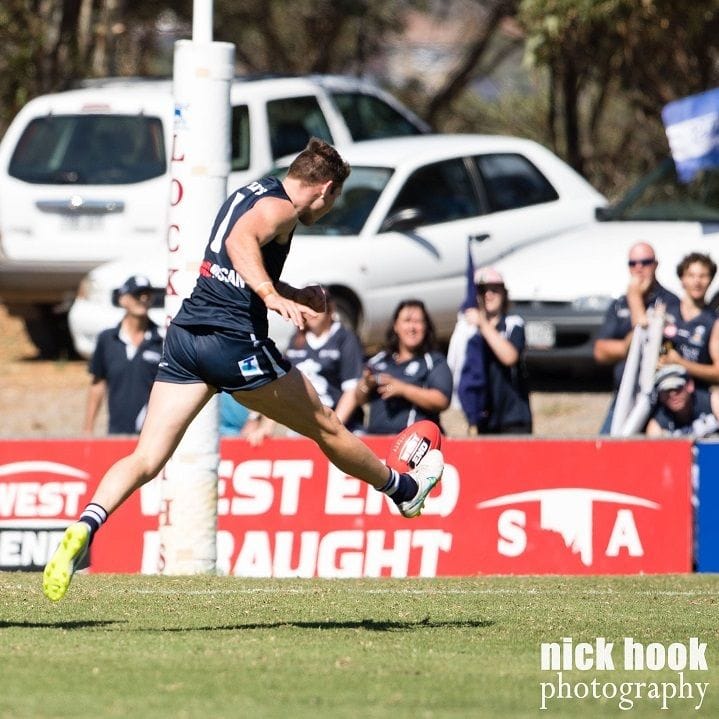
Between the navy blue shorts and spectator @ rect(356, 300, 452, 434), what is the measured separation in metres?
3.93

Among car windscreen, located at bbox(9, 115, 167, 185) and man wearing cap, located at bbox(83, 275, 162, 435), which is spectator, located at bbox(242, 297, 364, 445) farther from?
car windscreen, located at bbox(9, 115, 167, 185)

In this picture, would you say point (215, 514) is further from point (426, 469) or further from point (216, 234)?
point (216, 234)

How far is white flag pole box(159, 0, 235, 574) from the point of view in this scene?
10.3m

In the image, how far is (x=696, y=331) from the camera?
11930 mm

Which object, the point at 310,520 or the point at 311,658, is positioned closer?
the point at 311,658

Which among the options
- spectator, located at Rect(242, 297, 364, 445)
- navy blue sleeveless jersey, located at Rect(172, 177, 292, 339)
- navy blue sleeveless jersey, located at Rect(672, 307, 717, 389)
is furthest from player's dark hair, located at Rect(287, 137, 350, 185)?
navy blue sleeveless jersey, located at Rect(672, 307, 717, 389)

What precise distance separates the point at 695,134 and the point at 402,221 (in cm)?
276

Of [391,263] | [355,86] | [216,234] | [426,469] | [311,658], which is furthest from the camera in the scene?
[355,86]

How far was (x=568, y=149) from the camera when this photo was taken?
23.1 meters

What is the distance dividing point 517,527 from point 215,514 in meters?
2.07

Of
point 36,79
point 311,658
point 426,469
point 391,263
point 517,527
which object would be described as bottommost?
point 311,658

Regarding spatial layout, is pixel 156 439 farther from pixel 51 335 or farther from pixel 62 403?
pixel 51 335

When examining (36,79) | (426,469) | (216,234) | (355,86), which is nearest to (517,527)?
(426,469)

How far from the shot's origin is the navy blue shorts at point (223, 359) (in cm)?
759
